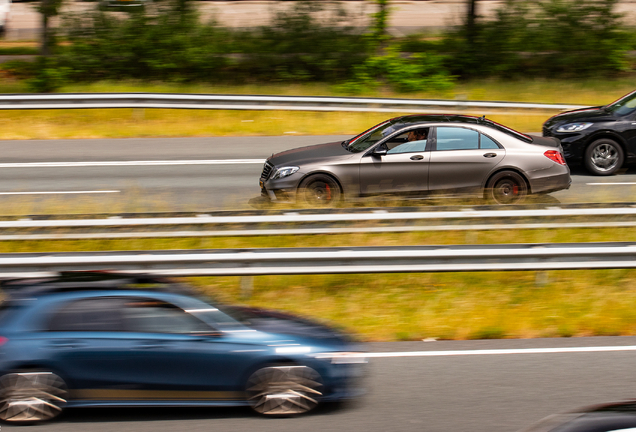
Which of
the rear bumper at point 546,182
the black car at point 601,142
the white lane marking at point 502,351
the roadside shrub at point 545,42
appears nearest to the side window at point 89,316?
the white lane marking at point 502,351

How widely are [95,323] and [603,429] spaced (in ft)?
12.4

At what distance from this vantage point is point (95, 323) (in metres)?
5.59

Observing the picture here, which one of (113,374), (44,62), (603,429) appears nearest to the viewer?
(603,429)

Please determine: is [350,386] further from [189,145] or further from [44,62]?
[44,62]

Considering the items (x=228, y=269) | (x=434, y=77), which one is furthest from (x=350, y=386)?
(x=434, y=77)

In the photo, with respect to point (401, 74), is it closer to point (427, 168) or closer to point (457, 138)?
point (457, 138)

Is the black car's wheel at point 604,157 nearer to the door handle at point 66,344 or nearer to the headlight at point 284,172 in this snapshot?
the headlight at point 284,172

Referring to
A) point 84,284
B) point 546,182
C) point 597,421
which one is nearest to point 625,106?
point 546,182

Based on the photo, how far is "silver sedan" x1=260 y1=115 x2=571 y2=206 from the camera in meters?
10.9

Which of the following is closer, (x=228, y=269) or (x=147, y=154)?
(x=228, y=269)

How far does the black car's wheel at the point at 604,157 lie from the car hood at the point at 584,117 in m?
0.46

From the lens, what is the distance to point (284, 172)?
36.0 feet

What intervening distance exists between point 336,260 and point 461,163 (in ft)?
12.5

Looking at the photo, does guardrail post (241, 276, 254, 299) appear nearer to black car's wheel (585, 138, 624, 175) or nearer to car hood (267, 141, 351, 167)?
car hood (267, 141, 351, 167)
